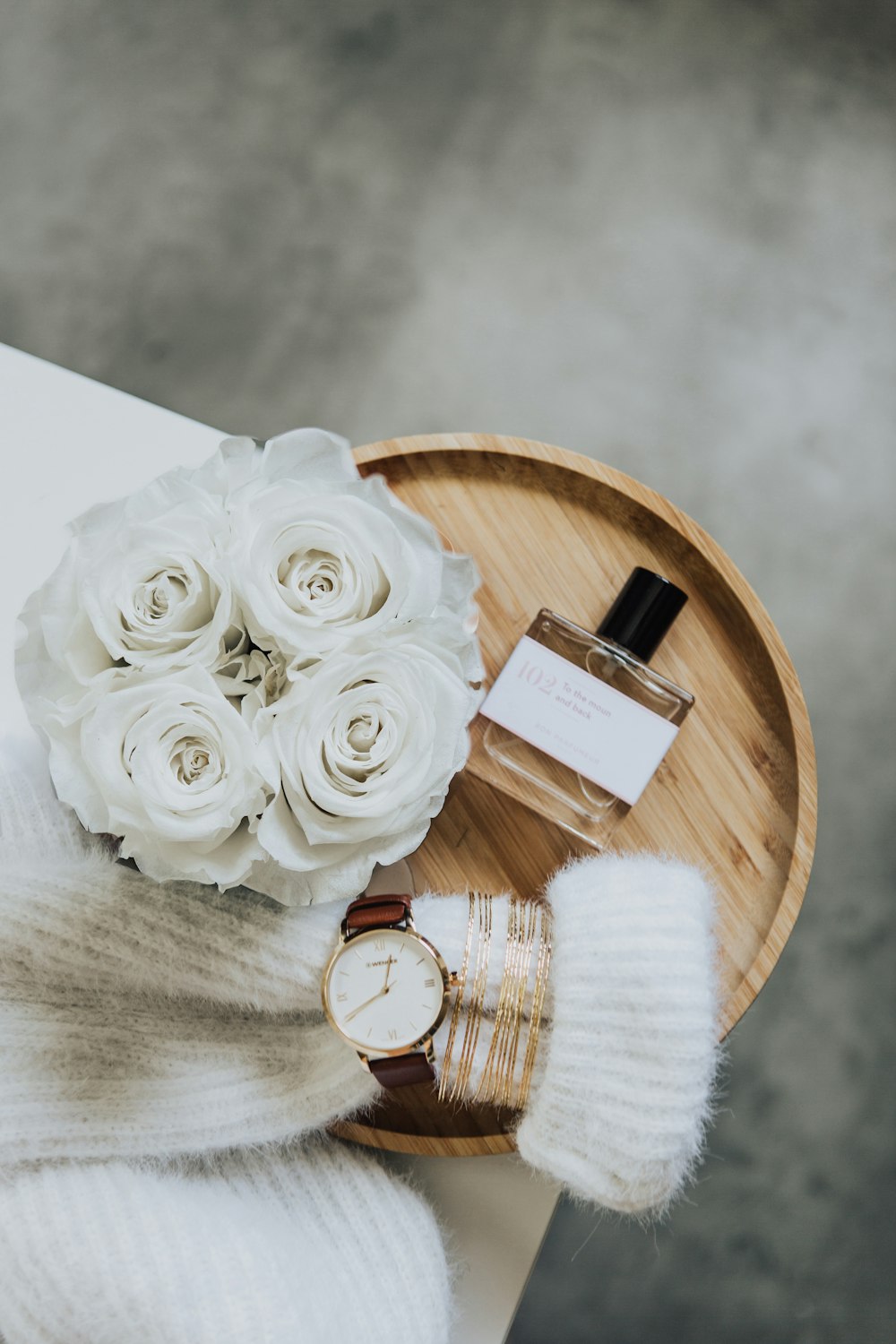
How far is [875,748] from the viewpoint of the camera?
996mm

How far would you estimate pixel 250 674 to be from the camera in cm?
44

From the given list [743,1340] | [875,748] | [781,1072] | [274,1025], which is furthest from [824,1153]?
[274,1025]

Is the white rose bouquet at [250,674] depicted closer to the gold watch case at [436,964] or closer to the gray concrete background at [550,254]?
the gold watch case at [436,964]

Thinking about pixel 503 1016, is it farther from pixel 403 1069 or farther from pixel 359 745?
pixel 359 745

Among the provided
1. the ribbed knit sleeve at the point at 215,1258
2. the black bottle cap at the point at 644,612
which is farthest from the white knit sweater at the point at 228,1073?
the black bottle cap at the point at 644,612

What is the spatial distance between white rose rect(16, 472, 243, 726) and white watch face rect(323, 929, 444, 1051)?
0.66 ft

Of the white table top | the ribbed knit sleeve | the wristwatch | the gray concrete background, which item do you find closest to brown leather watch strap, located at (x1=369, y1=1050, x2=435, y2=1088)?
the wristwatch

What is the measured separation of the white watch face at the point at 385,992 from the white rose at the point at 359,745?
12cm

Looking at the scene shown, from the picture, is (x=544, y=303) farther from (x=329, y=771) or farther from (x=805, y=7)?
(x=329, y=771)

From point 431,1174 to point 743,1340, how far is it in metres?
0.53

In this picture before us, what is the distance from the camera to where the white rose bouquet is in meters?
0.40

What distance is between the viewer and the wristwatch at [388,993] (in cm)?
52

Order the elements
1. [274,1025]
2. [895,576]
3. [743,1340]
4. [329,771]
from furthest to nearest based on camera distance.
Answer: [895,576], [743,1340], [274,1025], [329,771]

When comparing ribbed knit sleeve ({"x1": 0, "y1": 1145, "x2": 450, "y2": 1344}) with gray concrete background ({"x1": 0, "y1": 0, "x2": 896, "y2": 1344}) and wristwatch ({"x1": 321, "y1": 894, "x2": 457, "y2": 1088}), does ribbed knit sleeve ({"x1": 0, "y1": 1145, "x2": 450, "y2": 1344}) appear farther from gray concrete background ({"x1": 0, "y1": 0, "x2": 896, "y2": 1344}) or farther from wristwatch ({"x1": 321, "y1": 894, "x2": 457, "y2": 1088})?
gray concrete background ({"x1": 0, "y1": 0, "x2": 896, "y2": 1344})
